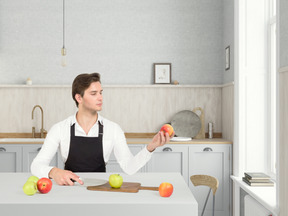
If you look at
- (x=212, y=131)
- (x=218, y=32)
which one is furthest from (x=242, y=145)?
(x=218, y=32)

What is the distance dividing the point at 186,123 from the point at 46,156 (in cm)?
235

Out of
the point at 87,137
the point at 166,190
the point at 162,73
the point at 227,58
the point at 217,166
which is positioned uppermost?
the point at 227,58

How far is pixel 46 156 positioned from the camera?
94.8 inches

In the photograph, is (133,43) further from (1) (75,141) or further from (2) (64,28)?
(1) (75,141)

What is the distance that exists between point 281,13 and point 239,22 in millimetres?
1319

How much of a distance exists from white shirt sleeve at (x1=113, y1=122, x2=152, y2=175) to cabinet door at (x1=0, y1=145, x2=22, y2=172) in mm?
1743

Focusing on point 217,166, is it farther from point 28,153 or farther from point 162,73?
point 28,153

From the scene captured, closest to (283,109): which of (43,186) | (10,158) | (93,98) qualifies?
(93,98)

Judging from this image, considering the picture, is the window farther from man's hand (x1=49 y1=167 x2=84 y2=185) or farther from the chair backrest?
man's hand (x1=49 y1=167 x2=84 y2=185)

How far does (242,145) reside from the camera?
365 cm

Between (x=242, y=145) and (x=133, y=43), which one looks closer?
(x=242, y=145)

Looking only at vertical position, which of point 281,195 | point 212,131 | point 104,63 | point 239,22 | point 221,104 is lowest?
point 281,195

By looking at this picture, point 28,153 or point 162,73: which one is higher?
point 162,73

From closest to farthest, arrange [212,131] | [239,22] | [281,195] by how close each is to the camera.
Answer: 1. [281,195]
2. [239,22]
3. [212,131]
